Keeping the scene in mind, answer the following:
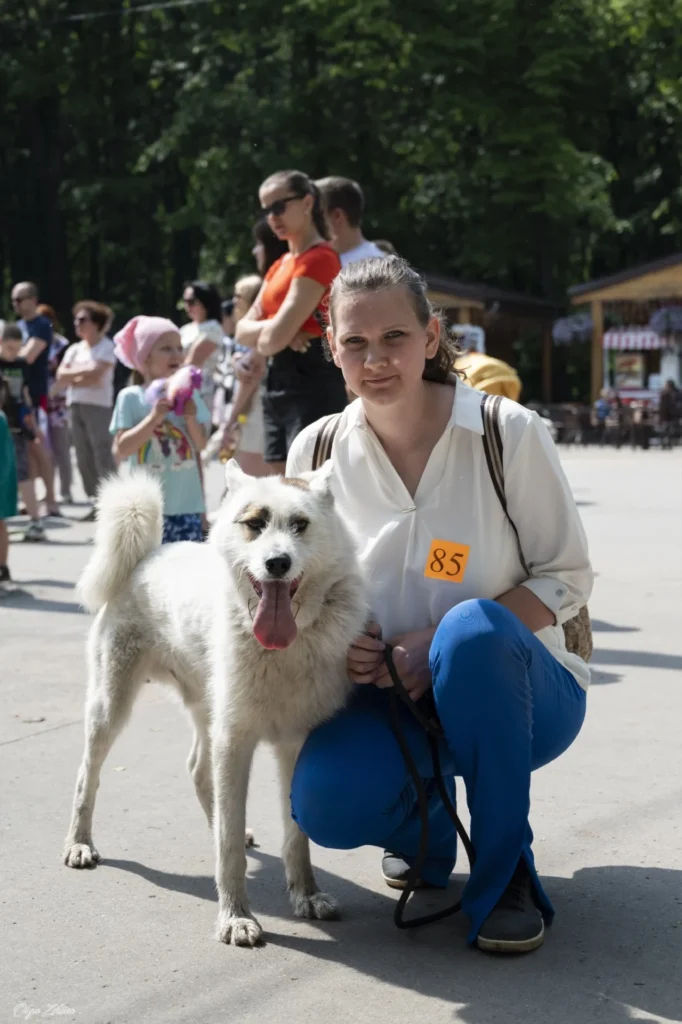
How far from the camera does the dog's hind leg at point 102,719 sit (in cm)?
422

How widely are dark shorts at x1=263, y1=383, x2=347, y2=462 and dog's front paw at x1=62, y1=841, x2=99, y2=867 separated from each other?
2736 mm

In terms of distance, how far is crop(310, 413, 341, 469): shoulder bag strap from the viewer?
12.8 ft

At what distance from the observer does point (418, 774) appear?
11.5 ft

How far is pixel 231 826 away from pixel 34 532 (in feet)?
27.6

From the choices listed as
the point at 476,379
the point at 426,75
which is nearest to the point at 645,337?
the point at 426,75

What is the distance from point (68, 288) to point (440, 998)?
1497 inches

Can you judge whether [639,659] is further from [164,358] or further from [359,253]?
[164,358]

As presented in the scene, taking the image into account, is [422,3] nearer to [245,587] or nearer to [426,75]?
[426,75]

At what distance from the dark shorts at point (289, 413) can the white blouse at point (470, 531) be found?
9.25ft

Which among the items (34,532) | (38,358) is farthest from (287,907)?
(38,358)

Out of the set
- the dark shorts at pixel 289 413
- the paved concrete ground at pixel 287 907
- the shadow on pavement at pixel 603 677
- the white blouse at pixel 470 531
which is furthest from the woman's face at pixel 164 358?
the white blouse at pixel 470 531

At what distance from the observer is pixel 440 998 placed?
312 centimetres

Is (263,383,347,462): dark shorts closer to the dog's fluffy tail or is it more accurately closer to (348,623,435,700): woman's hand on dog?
the dog's fluffy tail

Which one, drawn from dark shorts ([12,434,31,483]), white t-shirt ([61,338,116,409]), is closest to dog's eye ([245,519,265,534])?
dark shorts ([12,434,31,483])
